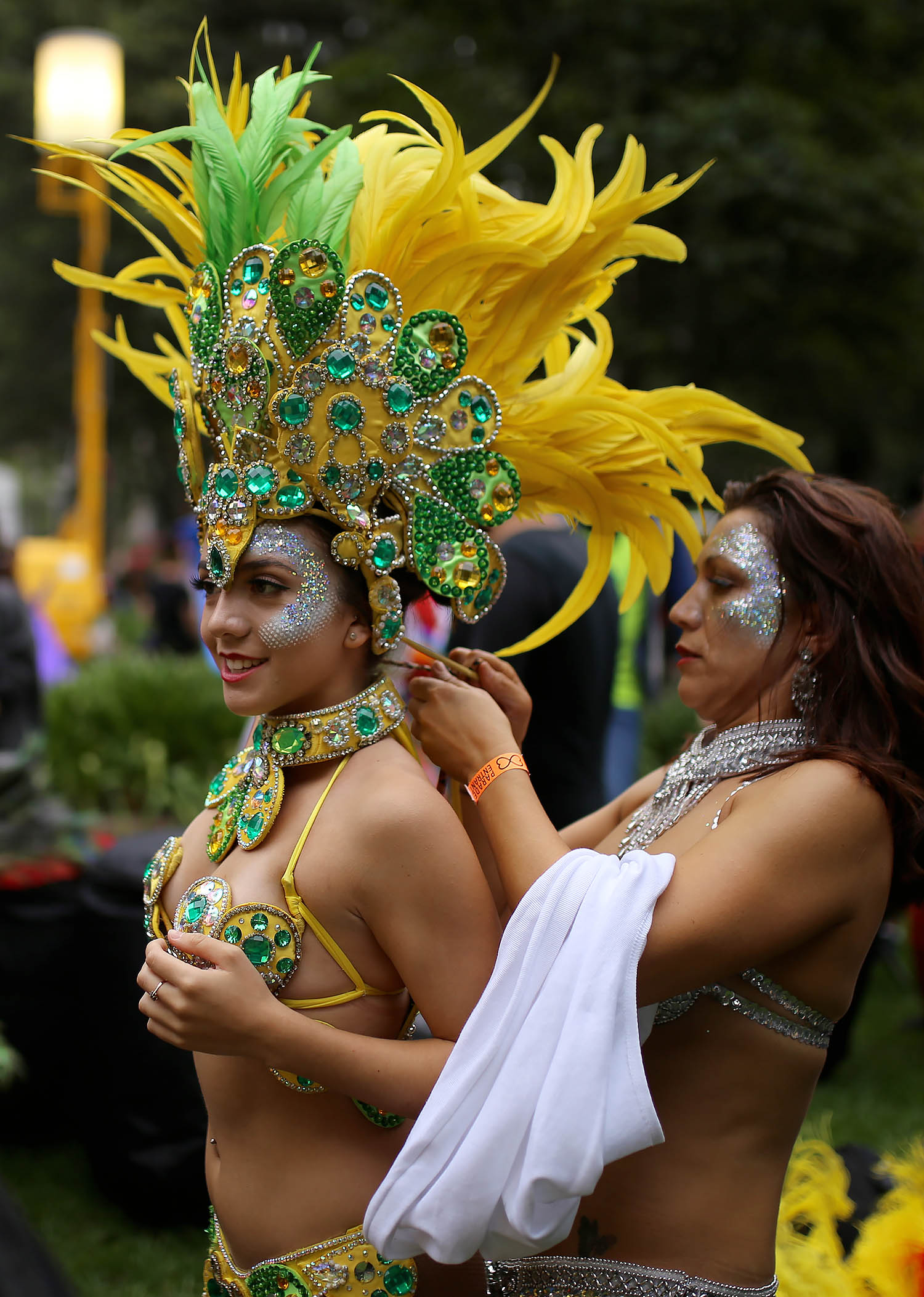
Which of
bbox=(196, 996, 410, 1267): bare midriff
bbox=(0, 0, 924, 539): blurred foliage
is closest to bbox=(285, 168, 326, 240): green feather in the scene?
bbox=(196, 996, 410, 1267): bare midriff

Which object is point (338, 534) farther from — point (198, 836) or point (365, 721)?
point (198, 836)

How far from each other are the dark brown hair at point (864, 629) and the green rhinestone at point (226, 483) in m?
0.86

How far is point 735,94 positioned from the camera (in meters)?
12.0

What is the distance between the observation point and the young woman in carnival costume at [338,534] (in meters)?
1.88

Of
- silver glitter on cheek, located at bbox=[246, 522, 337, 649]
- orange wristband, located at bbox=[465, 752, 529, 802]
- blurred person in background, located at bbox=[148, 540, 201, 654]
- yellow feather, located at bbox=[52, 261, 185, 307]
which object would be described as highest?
yellow feather, located at bbox=[52, 261, 185, 307]

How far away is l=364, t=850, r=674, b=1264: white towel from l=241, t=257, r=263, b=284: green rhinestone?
0.98 meters

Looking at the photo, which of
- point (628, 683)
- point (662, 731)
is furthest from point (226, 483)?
point (662, 731)

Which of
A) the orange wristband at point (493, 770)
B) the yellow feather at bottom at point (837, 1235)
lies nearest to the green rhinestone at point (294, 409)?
the orange wristband at point (493, 770)

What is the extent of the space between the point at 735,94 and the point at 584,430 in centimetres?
1116

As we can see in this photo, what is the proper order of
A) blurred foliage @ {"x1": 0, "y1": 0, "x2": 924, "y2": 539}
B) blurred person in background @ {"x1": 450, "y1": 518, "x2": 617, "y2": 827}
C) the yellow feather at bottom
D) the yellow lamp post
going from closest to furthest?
1. the yellow feather at bottom
2. blurred person in background @ {"x1": 450, "y1": 518, "x2": 617, "y2": 827}
3. the yellow lamp post
4. blurred foliage @ {"x1": 0, "y1": 0, "x2": 924, "y2": 539}

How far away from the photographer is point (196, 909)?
1966 millimetres

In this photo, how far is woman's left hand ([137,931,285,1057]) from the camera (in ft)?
5.88

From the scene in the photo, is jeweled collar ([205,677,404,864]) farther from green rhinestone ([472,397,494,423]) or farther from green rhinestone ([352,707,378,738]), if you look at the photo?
green rhinestone ([472,397,494,423])

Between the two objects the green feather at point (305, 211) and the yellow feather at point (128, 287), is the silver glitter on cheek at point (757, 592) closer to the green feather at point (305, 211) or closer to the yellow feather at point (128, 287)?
the green feather at point (305, 211)
